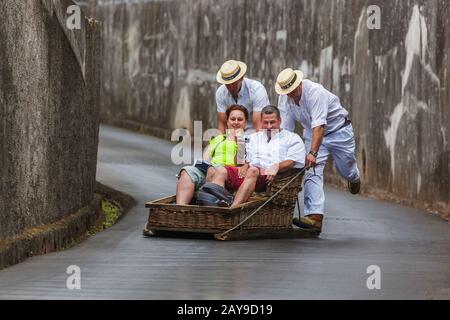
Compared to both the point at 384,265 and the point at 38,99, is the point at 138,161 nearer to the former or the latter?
the point at 38,99

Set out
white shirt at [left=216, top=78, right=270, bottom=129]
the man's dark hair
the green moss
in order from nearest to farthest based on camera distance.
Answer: the man's dark hair, white shirt at [left=216, top=78, right=270, bottom=129], the green moss

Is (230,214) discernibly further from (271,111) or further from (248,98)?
(248,98)

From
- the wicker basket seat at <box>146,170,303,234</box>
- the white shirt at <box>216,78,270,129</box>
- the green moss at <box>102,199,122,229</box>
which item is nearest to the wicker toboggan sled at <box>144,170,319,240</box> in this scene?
the wicker basket seat at <box>146,170,303,234</box>

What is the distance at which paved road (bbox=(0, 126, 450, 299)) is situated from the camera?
30.0ft

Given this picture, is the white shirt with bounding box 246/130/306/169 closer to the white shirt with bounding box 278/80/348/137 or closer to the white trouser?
the white shirt with bounding box 278/80/348/137

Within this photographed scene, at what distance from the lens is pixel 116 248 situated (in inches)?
472

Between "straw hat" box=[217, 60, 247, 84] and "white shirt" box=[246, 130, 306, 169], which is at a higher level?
"straw hat" box=[217, 60, 247, 84]

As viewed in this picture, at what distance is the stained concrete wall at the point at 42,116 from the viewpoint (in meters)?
11.2

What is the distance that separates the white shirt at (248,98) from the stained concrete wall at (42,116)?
158cm

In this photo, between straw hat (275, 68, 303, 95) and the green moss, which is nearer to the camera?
straw hat (275, 68, 303, 95)

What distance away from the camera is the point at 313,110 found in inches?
535

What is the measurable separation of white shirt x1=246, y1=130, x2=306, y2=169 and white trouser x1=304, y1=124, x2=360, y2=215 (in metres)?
0.55

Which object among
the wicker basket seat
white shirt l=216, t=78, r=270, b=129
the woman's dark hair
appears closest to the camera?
the wicker basket seat
